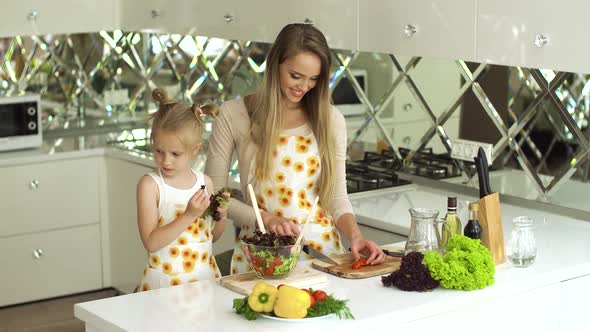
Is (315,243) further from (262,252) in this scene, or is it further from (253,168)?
(262,252)

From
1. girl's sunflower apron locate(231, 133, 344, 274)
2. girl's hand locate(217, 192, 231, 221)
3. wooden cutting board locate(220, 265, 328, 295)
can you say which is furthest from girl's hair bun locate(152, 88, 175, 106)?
wooden cutting board locate(220, 265, 328, 295)

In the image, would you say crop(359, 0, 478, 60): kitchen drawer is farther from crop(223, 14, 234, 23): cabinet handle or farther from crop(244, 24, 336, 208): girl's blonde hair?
crop(223, 14, 234, 23): cabinet handle

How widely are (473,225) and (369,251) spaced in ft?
1.00

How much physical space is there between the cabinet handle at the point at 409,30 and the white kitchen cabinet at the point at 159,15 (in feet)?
4.51

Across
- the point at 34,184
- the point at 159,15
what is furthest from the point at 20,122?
the point at 159,15

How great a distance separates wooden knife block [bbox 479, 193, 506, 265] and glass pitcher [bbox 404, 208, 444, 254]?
131 mm

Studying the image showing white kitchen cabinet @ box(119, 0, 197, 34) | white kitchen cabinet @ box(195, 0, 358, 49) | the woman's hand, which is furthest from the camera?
white kitchen cabinet @ box(119, 0, 197, 34)

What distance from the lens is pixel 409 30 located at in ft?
11.7

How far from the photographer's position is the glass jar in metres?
2.81

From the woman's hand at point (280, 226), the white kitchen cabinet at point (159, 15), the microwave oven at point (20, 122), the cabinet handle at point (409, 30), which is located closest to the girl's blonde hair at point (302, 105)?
the woman's hand at point (280, 226)

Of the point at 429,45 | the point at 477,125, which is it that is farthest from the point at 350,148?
the point at 429,45

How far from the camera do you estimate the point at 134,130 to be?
213 inches

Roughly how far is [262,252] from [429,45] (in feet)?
3.98

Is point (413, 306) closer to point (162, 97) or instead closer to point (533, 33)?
point (162, 97)
